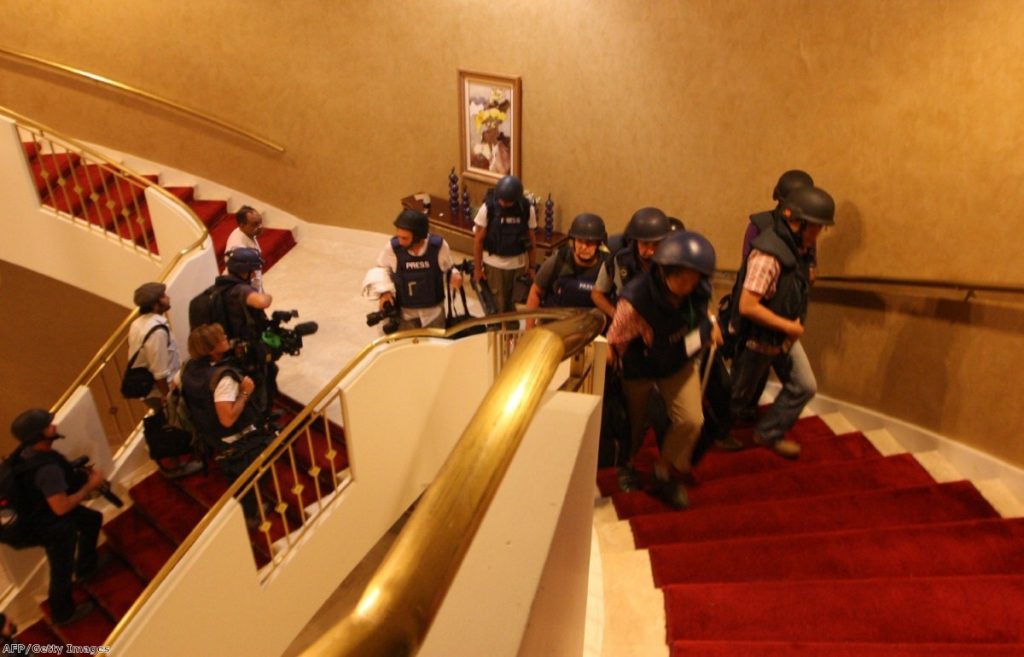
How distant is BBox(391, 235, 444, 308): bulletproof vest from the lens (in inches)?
174

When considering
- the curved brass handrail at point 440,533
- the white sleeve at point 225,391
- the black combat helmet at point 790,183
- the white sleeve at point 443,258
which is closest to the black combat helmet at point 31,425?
the white sleeve at point 225,391

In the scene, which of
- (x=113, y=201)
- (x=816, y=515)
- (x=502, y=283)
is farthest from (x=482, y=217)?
(x=113, y=201)

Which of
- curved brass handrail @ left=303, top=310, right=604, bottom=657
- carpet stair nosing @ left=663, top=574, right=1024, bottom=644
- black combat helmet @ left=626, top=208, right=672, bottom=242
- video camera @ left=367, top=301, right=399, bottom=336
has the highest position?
curved brass handrail @ left=303, top=310, right=604, bottom=657

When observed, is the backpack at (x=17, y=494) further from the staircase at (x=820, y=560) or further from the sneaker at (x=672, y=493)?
the sneaker at (x=672, y=493)

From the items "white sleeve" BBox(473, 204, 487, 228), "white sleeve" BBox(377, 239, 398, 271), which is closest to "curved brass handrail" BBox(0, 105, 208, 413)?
"white sleeve" BBox(377, 239, 398, 271)

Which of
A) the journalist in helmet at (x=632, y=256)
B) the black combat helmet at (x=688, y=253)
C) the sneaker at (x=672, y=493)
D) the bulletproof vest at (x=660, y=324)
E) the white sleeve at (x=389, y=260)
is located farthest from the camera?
the white sleeve at (x=389, y=260)

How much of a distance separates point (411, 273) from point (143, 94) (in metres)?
4.83

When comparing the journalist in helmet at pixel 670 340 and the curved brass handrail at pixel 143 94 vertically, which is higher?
the curved brass handrail at pixel 143 94

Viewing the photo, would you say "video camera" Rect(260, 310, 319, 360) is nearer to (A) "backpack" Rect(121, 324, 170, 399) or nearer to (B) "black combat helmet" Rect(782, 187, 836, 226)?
(A) "backpack" Rect(121, 324, 170, 399)

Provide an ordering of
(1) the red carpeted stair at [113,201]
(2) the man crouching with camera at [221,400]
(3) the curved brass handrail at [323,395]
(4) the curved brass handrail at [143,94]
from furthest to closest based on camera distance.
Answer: (4) the curved brass handrail at [143,94], (1) the red carpeted stair at [113,201], (2) the man crouching with camera at [221,400], (3) the curved brass handrail at [323,395]

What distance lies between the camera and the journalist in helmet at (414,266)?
436cm

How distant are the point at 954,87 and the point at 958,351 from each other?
144cm

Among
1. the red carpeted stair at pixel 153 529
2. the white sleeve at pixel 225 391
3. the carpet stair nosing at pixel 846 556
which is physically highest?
the white sleeve at pixel 225 391

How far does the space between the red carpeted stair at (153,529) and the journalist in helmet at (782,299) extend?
250cm
